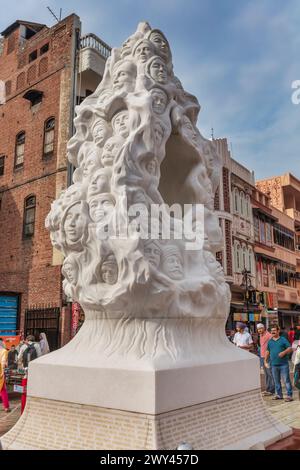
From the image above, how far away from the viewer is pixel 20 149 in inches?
668

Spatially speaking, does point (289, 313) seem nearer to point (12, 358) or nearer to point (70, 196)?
point (12, 358)

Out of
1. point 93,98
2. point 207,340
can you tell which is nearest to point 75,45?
point 93,98

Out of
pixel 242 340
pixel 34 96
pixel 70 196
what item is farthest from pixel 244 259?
pixel 70 196

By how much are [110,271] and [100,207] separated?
60cm

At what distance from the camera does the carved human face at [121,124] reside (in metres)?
3.92

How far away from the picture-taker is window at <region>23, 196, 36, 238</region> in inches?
607

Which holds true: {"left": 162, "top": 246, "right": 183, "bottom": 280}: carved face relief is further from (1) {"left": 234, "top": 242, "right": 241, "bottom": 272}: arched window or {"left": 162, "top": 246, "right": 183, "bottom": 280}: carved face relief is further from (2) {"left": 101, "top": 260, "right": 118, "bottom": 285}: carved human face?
(1) {"left": 234, "top": 242, "right": 241, "bottom": 272}: arched window

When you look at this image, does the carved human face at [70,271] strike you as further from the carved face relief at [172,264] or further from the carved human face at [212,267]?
the carved human face at [212,267]

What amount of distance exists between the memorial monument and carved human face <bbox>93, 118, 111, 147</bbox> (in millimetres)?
11

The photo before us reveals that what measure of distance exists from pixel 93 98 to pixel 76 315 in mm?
9404

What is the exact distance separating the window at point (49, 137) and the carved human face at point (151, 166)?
40.0ft

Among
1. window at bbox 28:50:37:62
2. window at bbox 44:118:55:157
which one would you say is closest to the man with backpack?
window at bbox 44:118:55:157

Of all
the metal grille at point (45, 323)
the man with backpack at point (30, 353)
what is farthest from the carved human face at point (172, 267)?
the metal grille at point (45, 323)

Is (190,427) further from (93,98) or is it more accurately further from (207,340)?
(93,98)
